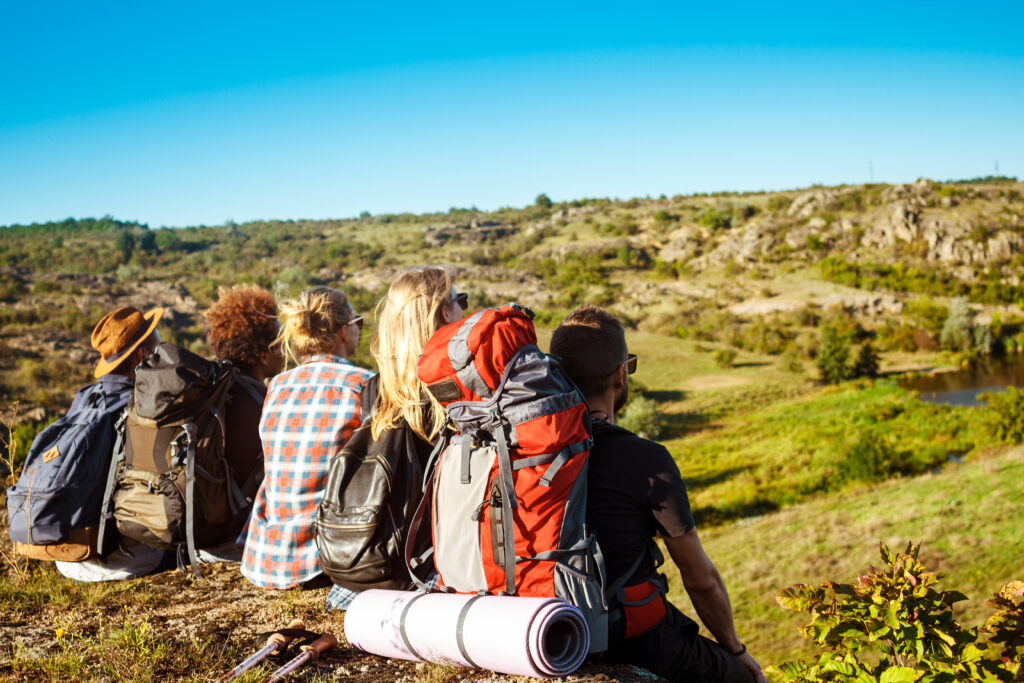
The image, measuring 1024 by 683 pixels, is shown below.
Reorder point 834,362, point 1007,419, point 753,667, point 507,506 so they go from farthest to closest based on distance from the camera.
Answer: point 834,362
point 1007,419
point 753,667
point 507,506

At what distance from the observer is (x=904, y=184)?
10906 centimetres

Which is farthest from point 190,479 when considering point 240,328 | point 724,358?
point 724,358

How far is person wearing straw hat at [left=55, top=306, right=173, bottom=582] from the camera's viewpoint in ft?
12.2

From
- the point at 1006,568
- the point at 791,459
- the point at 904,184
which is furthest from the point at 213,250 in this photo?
the point at 904,184

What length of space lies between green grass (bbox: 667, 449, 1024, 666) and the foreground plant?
680cm

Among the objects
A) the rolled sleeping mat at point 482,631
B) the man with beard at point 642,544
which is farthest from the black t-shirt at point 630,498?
the rolled sleeping mat at point 482,631

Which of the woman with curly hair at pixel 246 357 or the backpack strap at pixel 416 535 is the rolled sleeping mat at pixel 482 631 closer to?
the backpack strap at pixel 416 535

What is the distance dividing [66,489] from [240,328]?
1.25 m

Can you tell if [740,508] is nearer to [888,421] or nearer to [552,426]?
[888,421]

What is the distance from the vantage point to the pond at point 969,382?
39.1 metres

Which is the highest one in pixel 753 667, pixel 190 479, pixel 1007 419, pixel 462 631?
pixel 190 479

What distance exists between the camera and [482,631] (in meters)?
2.01

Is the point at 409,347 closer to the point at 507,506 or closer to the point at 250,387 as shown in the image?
the point at 507,506

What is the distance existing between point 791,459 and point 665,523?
27287 millimetres
